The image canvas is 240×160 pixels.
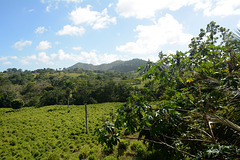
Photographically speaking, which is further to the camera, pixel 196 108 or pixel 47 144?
pixel 47 144

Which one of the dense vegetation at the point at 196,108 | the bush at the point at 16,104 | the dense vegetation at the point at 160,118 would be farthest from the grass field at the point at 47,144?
the bush at the point at 16,104

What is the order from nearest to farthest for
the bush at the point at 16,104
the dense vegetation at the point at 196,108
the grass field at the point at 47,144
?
the dense vegetation at the point at 196,108
the grass field at the point at 47,144
the bush at the point at 16,104

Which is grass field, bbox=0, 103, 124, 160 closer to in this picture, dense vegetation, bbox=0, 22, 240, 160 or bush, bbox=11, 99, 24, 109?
dense vegetation, bbox=0, 22, 240, 160

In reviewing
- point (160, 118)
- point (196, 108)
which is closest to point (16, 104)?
point (160, 118)

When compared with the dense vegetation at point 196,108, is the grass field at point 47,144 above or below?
below

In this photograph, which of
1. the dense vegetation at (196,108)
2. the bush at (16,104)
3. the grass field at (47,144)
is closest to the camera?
the dense vegetation at (196,108)

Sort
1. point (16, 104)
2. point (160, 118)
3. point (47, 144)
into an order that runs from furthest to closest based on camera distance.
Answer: point (16, 104)
point (47, 144)
point (160, 118)

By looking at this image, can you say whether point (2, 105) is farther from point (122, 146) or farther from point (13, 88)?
point (122, 146)

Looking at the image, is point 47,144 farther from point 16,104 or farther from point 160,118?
point 16,104

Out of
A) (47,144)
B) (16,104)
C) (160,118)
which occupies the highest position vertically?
(160,118)

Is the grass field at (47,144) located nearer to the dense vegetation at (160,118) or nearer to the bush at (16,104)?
the dense vegetation at (160,118)

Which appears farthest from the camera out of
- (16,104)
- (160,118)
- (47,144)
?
(16,104)

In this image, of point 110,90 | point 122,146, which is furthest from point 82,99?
point 122,146

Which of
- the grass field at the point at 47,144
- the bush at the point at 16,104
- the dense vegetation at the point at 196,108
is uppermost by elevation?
the dense vegetation at the point at 196,108
